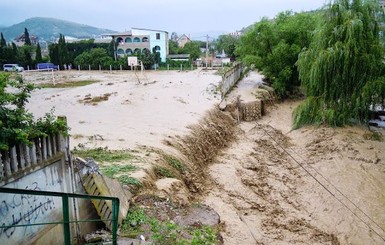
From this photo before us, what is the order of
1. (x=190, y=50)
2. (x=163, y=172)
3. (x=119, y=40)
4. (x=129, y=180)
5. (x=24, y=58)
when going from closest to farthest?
1. (x=129, y=180)
2. (x=163, y=172)
3. (x=24, y=58)
4. (x=119, y=40)
5. (x=190, y=50)

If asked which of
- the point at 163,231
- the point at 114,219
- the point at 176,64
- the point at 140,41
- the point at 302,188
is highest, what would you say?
the point at 140,41

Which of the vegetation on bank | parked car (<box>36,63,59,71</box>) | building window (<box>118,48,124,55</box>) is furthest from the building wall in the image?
the vegetation on bank

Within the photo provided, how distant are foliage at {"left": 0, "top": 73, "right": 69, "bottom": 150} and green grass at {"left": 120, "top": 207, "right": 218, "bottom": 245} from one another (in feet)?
8.27

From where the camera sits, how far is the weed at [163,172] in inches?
440

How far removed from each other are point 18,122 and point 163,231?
3663 millimetres

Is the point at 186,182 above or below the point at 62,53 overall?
below

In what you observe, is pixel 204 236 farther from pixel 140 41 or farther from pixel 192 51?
pixel 192 51

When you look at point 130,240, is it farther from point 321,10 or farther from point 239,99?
point 239,99

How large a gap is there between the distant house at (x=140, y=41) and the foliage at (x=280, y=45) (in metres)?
36.7

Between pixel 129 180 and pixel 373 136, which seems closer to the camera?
pixel 129 180

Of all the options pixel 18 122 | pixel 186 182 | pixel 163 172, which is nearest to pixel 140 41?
pixel 186 182

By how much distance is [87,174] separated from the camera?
749 cm

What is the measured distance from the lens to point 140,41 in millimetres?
64375

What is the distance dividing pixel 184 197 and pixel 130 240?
3.48 metres
